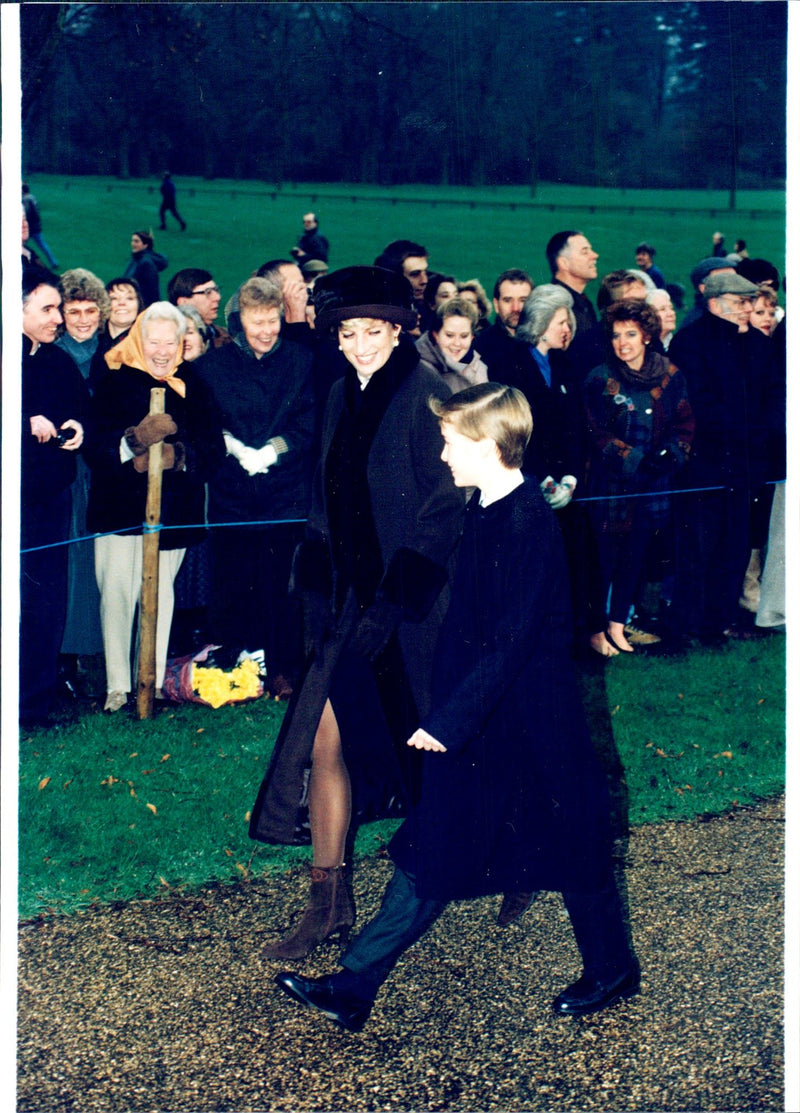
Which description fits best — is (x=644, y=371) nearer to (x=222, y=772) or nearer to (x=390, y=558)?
(x=222, y=772)

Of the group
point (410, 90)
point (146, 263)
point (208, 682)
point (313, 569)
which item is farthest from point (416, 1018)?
point (146, 263)

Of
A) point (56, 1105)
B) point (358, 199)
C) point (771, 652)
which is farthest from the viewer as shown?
point (358, 199)

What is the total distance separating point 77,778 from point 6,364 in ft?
8.51

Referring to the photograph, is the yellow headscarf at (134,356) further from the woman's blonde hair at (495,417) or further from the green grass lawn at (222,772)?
the woman's blonde hair at (495,417)

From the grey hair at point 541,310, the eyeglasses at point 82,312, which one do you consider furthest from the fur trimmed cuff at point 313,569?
the grey hair at point 541,310

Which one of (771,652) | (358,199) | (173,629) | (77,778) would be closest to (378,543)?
(77,778)

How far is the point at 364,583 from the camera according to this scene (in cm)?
459

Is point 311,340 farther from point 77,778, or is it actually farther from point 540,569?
point 540,569

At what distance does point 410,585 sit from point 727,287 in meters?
4.43

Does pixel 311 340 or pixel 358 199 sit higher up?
pixel 358 199

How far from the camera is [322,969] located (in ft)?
14.6

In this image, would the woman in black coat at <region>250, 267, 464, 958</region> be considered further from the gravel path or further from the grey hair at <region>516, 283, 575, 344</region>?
the grey hair at <region>516, 283, 575, 344</region>

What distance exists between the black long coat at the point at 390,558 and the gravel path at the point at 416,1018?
1.70ft

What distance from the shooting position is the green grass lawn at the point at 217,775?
17.1 ft
